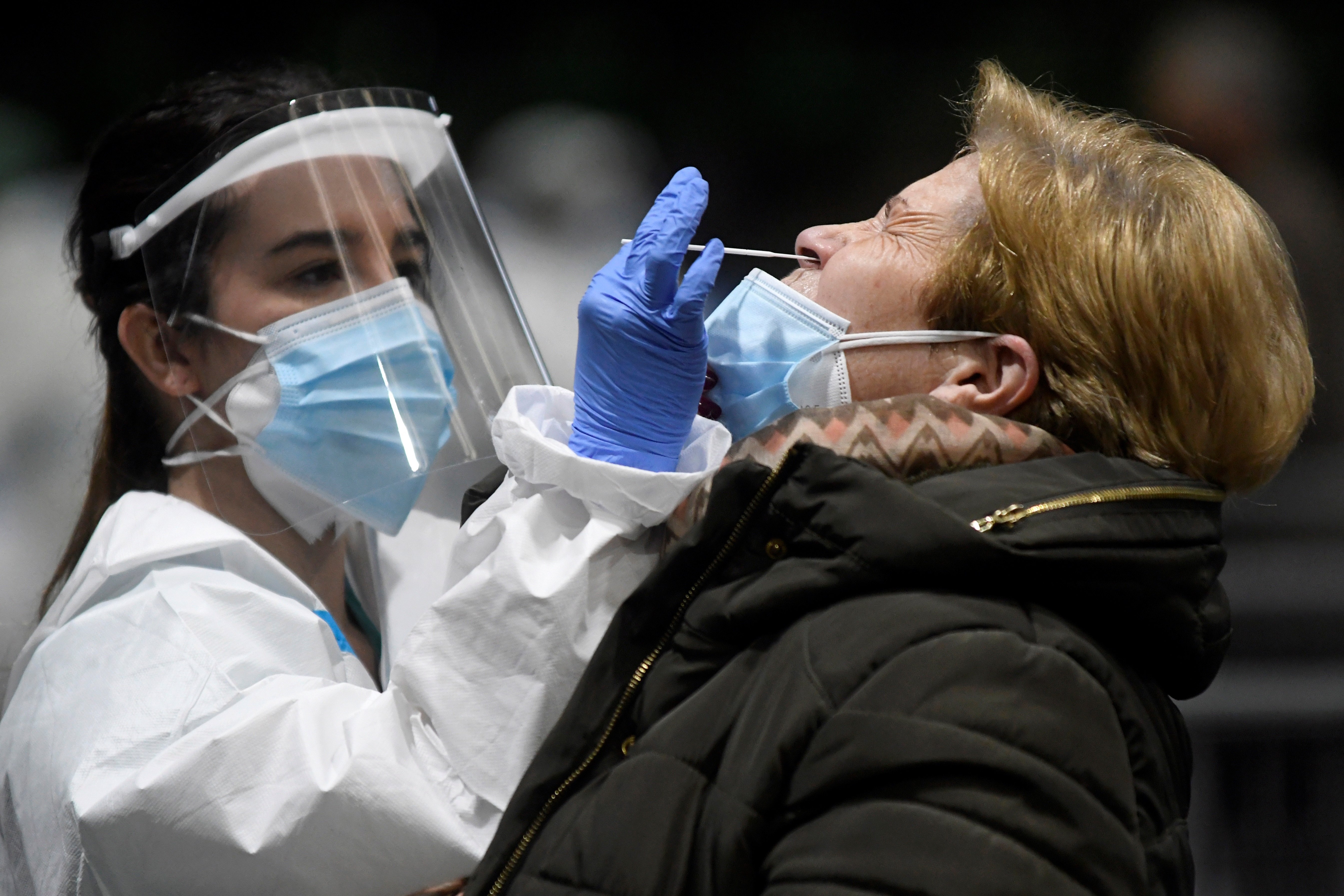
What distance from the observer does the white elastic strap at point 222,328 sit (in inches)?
62.5

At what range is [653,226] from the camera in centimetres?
125

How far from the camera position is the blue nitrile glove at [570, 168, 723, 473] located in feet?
4.07

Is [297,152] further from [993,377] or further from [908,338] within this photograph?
Result: [993,377]

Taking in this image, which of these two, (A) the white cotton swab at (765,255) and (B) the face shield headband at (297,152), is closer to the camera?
(A) the white cotton swab at (765,255)

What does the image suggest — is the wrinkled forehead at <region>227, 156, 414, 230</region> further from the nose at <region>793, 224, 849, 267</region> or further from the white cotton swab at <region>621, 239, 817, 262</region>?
the nose at <region>793, 224, 849, 267</region>

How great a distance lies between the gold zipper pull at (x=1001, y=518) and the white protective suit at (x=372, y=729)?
13.3 inches

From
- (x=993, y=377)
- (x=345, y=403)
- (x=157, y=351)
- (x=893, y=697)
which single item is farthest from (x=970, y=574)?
(x=157, y=351)

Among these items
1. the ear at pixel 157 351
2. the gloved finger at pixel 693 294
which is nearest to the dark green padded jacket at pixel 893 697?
the gloved finger at pixel 693 294

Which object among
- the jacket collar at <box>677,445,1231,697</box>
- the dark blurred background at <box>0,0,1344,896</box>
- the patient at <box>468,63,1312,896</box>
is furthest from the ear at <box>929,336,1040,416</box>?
the dark blurred background at <box>0,0,1344,896</box>

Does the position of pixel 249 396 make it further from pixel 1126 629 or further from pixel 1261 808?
pixel 1261 808

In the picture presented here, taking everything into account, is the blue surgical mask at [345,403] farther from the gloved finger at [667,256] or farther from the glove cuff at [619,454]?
the gloved finger at [667,256]

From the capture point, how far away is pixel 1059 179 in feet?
4.21

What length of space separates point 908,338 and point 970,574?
407 millimetres

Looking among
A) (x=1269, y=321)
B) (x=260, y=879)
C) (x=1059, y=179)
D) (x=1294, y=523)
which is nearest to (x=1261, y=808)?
(x=1294, y=523)
